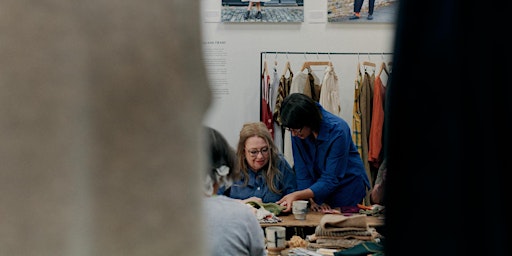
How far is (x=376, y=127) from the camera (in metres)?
5.36

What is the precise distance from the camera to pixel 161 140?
64cm

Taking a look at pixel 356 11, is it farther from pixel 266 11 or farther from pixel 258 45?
pixel 258 45

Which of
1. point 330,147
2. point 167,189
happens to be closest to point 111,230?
point 167,189

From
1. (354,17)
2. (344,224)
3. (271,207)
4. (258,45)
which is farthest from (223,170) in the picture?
(354,17)

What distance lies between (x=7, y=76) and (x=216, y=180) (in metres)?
1.30

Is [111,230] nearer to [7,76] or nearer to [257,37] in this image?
[7,76]

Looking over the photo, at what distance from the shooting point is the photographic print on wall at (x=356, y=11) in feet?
18.9

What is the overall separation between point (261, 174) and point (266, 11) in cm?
223

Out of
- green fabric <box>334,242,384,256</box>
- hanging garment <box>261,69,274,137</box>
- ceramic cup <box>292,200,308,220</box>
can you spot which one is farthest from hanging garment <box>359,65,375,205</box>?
green fabric <box>334,242,384,256</box>

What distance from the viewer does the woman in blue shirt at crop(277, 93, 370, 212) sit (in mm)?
3867

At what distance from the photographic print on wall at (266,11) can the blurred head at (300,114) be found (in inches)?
77.0

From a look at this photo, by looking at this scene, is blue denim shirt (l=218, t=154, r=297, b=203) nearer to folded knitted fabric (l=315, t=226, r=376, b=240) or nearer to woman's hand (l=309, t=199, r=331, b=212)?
woman's hand (l=309, t=199, r=331, b=212)

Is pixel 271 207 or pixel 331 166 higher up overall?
pixel 331 166

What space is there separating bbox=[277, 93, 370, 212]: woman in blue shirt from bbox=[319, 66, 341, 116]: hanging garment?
1297mm
